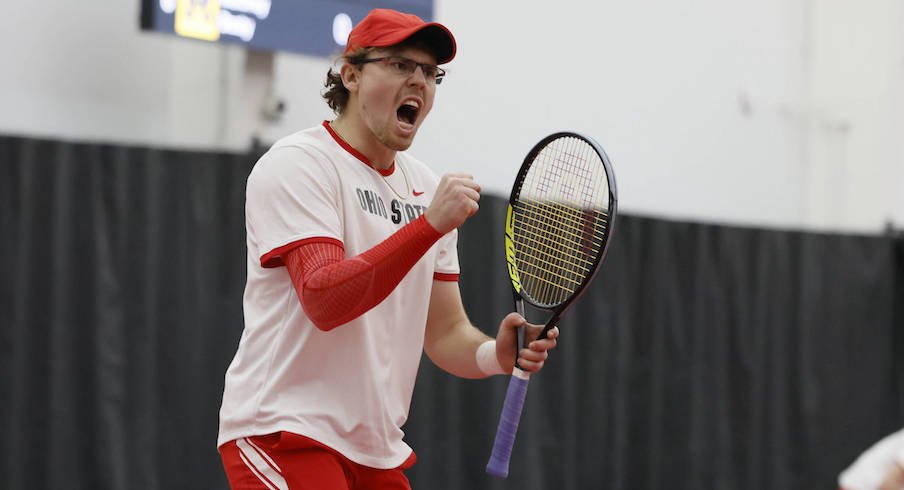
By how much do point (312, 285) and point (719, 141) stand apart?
5201 millimetres

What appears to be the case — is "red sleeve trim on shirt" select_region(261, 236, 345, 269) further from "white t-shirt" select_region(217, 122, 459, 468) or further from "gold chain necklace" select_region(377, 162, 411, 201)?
"gold chain necklace" select_region(377, 162, 411, 201)

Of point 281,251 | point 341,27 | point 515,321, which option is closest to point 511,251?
point 515,321

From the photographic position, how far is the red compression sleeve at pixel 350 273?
2.15 metres

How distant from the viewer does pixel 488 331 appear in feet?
18.0

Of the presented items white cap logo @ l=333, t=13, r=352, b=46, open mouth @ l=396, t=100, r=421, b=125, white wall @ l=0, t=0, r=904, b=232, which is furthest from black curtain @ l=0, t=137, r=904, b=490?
open mouth @ l=396, t=100, r=421, b=125

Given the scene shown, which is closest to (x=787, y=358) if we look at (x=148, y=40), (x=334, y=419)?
(x=148, y=40)

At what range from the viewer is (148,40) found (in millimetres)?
4891

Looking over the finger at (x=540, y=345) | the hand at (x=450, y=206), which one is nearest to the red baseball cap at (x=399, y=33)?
the hand at (x=450, y=206)

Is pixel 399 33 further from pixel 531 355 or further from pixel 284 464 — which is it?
pixel 284 464

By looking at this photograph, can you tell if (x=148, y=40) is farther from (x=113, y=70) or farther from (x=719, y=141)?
(x=719, y=141)

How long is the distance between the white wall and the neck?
99.7 inches

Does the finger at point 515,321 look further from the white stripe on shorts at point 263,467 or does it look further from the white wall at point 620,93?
the white wall at point 620,93

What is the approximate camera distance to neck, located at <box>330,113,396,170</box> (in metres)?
2.48

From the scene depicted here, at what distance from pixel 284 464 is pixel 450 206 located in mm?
618
